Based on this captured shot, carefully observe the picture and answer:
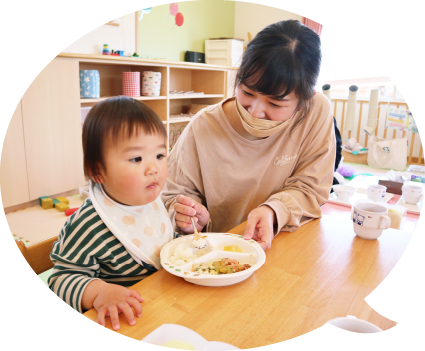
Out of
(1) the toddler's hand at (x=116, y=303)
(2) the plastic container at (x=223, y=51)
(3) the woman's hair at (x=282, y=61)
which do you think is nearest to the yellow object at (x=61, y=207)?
(3) the woman's hair at (x=282, y=61)

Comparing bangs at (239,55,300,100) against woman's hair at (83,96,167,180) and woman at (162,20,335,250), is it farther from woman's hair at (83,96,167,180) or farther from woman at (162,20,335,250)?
woman's hair at (83,96,167,180)

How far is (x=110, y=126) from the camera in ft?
2.88

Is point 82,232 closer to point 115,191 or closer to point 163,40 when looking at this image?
point 115,191

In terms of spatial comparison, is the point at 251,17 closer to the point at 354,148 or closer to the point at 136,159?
the point at 354,148

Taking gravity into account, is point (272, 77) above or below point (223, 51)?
below

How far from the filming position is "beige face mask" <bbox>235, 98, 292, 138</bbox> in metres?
1.22

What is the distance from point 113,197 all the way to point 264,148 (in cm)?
63

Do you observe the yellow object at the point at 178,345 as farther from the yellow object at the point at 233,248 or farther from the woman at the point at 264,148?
the woman at the point at 264,148

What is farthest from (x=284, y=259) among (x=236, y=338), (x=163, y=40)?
(x=163, y=40)

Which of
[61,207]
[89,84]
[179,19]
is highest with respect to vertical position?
[179,19]

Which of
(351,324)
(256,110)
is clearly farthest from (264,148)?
(351,324)

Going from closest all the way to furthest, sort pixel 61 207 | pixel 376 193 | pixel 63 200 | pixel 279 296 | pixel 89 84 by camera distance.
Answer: pixel 279 296
pixel 376 193
pixel 61 207
pixel 63 200
pixel 89 84

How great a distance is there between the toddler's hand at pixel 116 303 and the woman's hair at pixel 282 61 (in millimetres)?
704

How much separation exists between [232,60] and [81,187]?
122 inches
